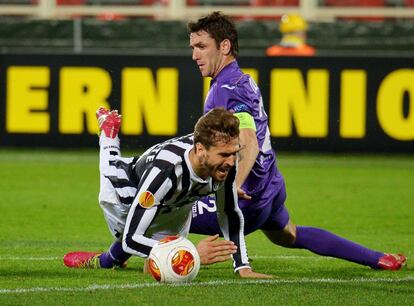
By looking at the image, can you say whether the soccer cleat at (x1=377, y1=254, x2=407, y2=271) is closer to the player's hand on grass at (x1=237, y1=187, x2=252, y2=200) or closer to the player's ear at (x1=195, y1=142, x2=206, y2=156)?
the player's hand on grass at (x1=237, y1=187, x2=252, y2=200)

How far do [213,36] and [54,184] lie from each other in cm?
614

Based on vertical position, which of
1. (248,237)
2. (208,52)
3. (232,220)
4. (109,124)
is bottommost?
(248,237)

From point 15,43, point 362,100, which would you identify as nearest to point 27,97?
point 15,43

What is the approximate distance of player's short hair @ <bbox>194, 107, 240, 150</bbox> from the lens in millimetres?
6625

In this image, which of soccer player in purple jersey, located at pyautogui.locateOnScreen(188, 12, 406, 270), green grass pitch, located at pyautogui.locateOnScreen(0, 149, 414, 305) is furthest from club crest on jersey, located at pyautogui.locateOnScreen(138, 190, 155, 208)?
soccer player in purple jersey, located at pyautogui.locateOnScreen(188, 12, 406, 270)

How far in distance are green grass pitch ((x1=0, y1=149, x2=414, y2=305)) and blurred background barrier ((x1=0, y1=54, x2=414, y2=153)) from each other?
0.38m

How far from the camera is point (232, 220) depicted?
7.21 metres

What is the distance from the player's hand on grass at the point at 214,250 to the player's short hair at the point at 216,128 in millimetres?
587

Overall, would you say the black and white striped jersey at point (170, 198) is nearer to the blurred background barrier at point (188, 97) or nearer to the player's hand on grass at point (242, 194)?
the player's hand on grass at point (242, 194)

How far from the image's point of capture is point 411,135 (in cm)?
1606

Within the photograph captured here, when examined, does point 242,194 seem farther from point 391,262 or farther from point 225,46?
point 391,262

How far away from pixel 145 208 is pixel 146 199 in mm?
64

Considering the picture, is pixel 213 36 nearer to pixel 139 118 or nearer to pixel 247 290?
pixel 247 290

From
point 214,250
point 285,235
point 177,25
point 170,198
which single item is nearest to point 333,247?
point 285,235
